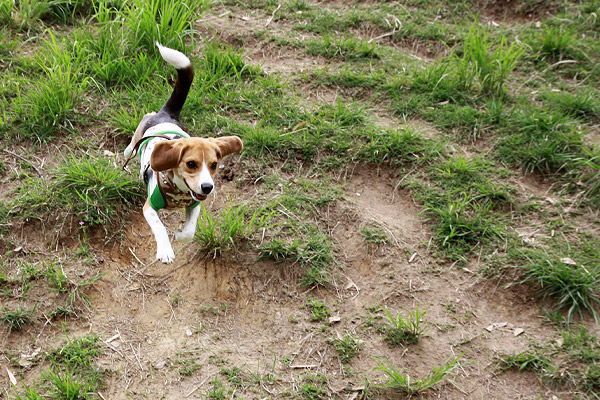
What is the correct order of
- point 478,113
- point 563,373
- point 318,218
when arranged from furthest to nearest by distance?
point 478,113
point 318,218
point 563,373

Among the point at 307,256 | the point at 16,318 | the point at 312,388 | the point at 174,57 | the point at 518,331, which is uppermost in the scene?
the point at 174,57

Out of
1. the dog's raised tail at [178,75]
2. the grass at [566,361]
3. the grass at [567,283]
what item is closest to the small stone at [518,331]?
the grass at [566,361]

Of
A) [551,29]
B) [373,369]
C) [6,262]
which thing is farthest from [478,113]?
[6,262]

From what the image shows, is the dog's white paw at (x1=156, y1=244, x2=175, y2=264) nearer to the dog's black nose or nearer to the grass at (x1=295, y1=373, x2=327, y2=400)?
the dog's black nose

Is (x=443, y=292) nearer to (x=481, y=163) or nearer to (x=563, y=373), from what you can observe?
(x=563, y=373)

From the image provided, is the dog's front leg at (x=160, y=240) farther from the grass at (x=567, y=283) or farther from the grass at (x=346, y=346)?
the grass at (x=567, y=283)

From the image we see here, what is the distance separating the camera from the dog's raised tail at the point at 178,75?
3152mm

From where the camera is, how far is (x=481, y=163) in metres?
4.05

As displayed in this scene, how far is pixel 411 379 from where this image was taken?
9.74 ft

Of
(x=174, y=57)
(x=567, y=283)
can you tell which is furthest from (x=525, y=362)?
(x=174, y=57)

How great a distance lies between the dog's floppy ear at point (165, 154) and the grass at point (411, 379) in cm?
144

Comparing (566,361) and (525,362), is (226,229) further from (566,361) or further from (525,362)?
(566,361)

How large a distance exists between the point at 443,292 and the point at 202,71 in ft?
7.97

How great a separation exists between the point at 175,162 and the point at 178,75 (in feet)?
2.82
